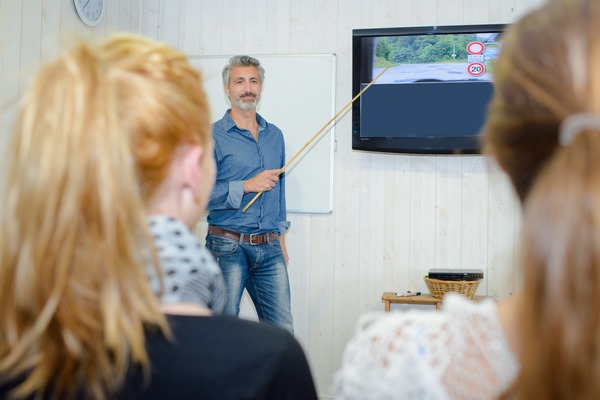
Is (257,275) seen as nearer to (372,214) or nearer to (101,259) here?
(372,214)

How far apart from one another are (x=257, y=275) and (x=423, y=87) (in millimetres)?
1496

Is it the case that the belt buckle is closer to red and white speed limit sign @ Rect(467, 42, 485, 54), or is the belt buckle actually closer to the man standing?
the man standing

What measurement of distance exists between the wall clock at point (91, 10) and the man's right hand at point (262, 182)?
4.62 feet

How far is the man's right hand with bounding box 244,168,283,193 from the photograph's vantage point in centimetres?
354

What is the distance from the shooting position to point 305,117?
13.6ft

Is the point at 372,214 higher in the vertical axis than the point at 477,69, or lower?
lower

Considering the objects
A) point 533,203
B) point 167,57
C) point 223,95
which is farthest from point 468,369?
point 223,95

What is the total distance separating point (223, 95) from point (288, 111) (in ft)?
1.48

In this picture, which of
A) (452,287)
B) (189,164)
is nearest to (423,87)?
(452,287)

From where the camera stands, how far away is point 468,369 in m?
0.79

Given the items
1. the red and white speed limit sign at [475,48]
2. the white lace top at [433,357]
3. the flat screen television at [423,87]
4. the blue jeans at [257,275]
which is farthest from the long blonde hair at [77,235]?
the red and white speed limit sign at [475,48]

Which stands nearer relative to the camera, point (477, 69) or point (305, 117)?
point (477, 69)

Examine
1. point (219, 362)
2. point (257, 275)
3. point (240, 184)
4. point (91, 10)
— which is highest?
point (91, 10)

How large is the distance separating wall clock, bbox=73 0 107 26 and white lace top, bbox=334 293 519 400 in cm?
346
